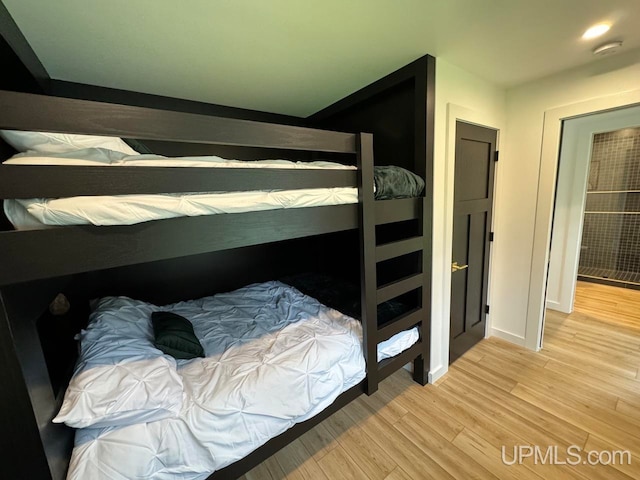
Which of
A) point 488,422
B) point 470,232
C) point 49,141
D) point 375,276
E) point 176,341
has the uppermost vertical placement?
point 49,141

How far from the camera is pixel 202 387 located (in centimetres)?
123

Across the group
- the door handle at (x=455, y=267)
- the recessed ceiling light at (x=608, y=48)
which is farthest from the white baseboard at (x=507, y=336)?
the recessed ceiling light at (x=608, y=48)

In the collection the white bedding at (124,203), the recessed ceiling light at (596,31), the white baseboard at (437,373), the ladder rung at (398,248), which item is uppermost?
the recessed ceiling light at (596,31)

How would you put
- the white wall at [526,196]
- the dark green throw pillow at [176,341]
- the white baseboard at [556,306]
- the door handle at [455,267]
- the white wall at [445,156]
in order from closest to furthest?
the dark green throw pillow at [176,341] → the white wall at [445,156] → the white wall at [526,196] → the door handle at [455,267] → the white baseboard at [556,306]

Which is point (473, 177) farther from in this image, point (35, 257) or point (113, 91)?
point (113, 91)

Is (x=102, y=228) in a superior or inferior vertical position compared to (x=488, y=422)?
superior

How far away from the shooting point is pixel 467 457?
5.07 feet

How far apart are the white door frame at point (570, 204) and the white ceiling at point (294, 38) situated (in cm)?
96

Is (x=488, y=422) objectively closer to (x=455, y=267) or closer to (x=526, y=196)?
(x=455, y=267)

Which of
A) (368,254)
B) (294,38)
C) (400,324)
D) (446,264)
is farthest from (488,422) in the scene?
(294,38)

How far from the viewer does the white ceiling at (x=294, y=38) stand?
126cm

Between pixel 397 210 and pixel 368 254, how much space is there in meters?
0.41

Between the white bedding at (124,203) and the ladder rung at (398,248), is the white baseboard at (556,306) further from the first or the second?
the white bedding at (124,203)

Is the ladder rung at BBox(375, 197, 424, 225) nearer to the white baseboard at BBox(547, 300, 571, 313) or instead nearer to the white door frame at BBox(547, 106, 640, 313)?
the white door frame at BBox(547, 106, 640, 313)
